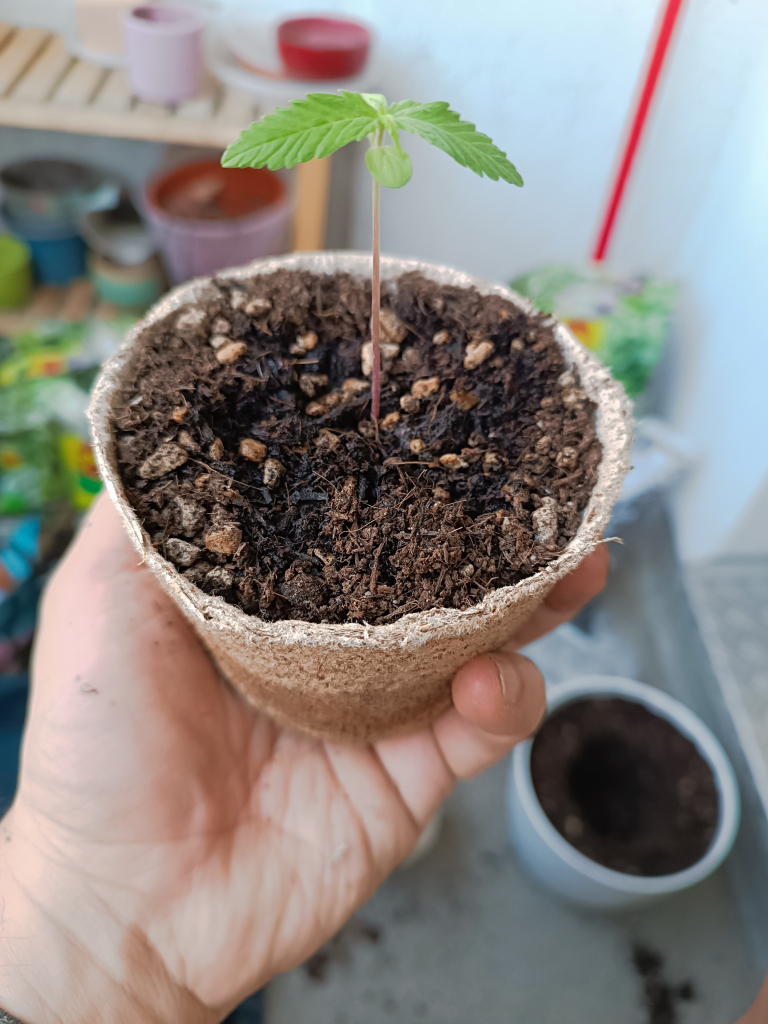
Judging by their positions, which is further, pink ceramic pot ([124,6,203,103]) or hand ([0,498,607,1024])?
pink ceramic pot ([124,6,203,103])

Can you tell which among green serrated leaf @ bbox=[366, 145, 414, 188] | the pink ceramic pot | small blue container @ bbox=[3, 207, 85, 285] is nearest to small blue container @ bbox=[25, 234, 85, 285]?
small blue container @ bbox=[3, 207, 85, 285]

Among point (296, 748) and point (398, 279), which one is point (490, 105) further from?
point (296, 748)

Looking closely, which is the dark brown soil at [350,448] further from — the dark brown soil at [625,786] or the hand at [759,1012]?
the dark brown soil at [625,786]

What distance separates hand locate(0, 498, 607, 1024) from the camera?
2.29 feet

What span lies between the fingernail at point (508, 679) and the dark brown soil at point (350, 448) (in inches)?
6.3

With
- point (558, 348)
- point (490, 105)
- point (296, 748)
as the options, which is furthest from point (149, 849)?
point (490, 105)

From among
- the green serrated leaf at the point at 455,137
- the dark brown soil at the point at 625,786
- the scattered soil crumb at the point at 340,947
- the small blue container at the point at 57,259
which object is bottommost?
the scattered soil crumb at the point at 340,947

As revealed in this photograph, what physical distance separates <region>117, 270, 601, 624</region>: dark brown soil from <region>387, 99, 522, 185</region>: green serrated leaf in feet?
0.63

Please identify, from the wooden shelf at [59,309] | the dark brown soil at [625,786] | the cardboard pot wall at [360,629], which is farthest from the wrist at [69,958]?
the wooden shelf at [59,309]

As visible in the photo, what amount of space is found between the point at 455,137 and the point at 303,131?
4.0 inches

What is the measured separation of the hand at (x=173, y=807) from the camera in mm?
698

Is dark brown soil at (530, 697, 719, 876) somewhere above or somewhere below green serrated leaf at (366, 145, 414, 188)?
below

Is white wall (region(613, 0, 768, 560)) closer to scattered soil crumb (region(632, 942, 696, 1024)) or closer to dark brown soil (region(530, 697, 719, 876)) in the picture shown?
dark brown soil (region(530, 697, 719, 876))

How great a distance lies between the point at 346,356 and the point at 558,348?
201 mm
